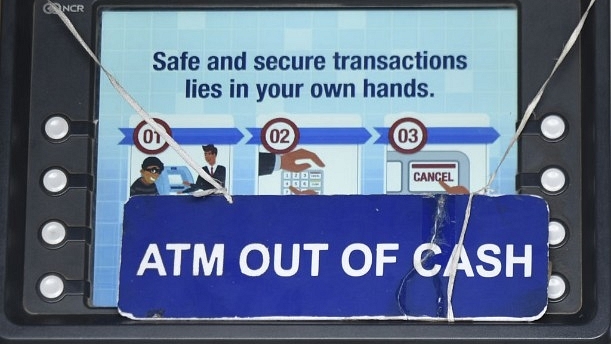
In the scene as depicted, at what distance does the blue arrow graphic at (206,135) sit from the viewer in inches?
50.8

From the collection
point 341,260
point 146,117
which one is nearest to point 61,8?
point 146,117

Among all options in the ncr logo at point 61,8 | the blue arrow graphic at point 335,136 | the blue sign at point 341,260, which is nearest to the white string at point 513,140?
the blue sign at point 341,260

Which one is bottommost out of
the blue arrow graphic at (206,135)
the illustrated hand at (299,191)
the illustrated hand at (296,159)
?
the illustrated hand at (299,191)

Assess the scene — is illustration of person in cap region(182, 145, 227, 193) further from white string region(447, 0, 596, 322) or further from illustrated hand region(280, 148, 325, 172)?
white string region(447, 0, 596, 322)

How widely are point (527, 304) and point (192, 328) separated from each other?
1.03 feet

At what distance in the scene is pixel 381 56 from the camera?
4.26 ft

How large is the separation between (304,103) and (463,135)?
0.16 meters

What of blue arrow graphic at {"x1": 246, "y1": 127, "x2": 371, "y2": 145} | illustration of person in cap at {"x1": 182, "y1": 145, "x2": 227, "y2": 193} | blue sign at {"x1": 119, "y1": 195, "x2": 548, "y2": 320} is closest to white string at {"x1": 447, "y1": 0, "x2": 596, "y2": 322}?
blue sign at {"x1": 119, "y1": 195, "x2": 548, "y2": 320}

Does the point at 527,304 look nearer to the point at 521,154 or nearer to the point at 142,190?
the point at 521,154

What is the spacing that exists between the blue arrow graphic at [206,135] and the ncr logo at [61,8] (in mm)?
148

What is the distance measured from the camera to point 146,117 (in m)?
1.28

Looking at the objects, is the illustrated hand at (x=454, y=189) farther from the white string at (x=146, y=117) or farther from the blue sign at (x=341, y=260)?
the white string at (x=146, y=117)

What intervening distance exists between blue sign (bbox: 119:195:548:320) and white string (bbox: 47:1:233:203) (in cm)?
3

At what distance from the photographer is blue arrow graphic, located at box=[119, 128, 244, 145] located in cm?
129
